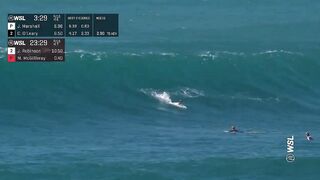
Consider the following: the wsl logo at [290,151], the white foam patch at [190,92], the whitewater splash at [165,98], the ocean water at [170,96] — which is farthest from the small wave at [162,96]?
the wsl logo at [290,151]

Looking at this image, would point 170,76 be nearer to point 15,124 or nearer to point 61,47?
point 15,124

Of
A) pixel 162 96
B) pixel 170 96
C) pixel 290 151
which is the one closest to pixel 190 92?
pixel 170 96

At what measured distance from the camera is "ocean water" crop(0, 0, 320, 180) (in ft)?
281

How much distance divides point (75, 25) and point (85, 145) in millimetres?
16563

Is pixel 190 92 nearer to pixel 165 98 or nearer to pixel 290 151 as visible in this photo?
pixel 165 98

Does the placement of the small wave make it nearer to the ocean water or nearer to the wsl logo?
the ocean water

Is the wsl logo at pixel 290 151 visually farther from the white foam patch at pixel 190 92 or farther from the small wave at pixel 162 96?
the white foam patch at pixel 190 92
